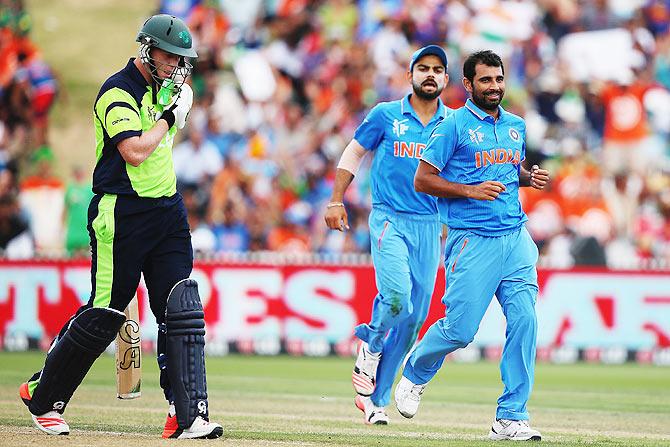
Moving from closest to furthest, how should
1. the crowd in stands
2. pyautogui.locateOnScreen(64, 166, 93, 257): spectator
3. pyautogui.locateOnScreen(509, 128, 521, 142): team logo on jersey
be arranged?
pyautogui.locateOnScreen(509, 128, 521, 142): team logo on jersey
pyautogui.locateOnScreen(64, 166, 93, 257): spectator
the crowd in stands

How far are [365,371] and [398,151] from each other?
1.64m

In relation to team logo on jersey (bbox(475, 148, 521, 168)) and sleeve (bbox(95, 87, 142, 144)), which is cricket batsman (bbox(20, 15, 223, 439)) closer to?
sleeve (bbox(95, 87, 142, 144))

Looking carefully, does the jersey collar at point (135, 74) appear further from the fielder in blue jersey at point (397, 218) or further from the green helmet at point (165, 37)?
the fielder in blue jersey at point (397, 218)

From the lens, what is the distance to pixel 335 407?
36.8ft

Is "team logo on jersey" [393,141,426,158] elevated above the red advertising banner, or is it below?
above

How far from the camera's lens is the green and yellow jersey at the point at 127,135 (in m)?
8.10

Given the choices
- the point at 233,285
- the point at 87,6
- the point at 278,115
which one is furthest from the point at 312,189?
the point at 87,6

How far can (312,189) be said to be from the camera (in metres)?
20.5

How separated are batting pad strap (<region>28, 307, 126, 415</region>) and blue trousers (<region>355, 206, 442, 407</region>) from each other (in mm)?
2254

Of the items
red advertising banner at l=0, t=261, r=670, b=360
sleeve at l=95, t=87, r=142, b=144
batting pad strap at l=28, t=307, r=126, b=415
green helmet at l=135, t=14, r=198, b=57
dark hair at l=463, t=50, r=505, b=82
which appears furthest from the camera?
red advertising banner at l=0, t=261, r=670, b=360

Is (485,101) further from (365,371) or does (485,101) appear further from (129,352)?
(129,352)

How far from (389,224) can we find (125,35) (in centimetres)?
1817

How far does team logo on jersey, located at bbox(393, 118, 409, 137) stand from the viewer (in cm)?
996

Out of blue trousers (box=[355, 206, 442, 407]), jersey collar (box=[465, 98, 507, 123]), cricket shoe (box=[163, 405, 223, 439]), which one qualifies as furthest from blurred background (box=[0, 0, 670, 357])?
cricket shoe (box=[163, 405, 223, 439])
